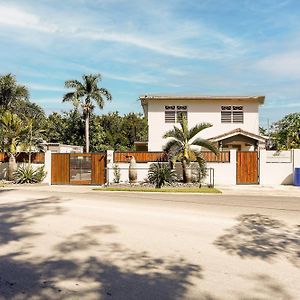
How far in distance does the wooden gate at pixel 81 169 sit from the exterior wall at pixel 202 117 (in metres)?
7.79

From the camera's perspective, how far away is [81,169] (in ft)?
78.5

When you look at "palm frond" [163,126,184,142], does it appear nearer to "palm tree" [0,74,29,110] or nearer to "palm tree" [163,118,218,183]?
"palm tree" [163,118,218,183]

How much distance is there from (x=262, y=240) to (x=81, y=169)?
1645 centimetres

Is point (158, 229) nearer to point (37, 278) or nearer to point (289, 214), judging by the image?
point (37, 278)

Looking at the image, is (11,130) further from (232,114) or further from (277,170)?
(232,114)

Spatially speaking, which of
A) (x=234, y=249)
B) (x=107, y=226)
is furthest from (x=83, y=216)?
(x=234, y=249)

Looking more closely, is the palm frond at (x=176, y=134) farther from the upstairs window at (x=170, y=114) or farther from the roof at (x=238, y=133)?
the upstairs window at (x=170, y=114)

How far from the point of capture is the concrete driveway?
5.71 m

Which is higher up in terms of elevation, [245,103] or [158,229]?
[245,103]

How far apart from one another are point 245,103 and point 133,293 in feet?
88.7

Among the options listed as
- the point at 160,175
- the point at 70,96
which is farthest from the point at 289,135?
the point at 70,96

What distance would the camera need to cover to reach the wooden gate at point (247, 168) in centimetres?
Result: 2369

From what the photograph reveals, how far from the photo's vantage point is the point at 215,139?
28797 mm

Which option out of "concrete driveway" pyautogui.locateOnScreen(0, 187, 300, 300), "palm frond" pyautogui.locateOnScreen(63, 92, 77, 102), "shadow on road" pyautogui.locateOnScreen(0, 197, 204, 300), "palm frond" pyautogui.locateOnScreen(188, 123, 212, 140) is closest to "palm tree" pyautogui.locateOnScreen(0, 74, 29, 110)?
"palm frond" pyautogui.locateOnScreen(63, 92, 77, 102)
